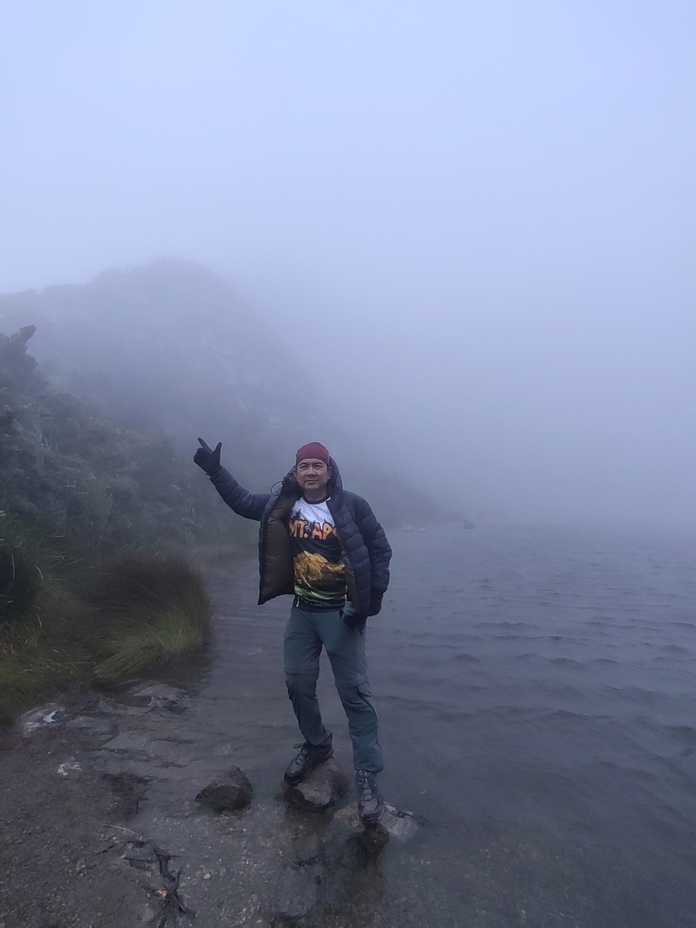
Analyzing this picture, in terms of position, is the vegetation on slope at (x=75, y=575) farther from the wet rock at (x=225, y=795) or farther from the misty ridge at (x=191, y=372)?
the misty ridge at (x=191, y=372)

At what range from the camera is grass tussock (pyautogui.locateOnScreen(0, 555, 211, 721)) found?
19.1 ft

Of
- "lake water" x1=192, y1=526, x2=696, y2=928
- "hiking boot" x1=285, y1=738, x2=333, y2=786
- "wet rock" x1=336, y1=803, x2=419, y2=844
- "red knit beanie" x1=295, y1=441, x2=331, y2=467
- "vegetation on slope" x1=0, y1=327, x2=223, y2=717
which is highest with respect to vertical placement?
"red knit beanie" x1=295, y1=441, x2=331, y2=467

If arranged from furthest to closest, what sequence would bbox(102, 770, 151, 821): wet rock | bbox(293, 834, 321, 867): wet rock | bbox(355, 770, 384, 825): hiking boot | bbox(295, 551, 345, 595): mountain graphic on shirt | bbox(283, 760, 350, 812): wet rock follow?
bbox(295, 551, 345, 595): mountain graphic on shirt < bbox(283, 760, 350, 812): wet rock < bbox(102, 770, 151, 821): wet rock < bbox(355, 770, 384, 825): hiking boot < bbox(293, 834, 321, 867): wet rock

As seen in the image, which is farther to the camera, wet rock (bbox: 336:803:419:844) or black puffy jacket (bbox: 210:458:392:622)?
black puffy jacket (bbox: 210:458:392:622)

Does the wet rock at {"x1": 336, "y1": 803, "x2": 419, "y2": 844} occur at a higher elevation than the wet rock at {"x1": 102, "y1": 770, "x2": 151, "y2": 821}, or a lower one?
higher

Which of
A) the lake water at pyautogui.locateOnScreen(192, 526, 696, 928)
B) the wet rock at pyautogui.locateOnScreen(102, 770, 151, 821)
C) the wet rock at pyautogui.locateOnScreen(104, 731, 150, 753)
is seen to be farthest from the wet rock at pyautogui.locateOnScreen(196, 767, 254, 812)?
the wet rock at pyautogui.locateOnScreen(104, 731, 150, 753)

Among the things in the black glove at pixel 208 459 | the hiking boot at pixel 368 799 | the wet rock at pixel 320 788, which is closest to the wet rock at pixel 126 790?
the wet rock at pixel 320 788

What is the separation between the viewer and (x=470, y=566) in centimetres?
1973

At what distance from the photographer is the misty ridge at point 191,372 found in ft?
104

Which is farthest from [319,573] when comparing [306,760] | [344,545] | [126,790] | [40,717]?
[40,717]

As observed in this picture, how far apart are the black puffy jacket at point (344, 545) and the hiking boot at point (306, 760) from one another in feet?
4.17

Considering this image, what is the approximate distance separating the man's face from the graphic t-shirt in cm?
16

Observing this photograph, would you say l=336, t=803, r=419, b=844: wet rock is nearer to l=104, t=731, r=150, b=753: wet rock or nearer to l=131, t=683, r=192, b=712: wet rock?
l=104, t=731, r=150, b=753: wet rock

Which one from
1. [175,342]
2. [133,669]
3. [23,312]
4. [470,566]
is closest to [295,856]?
[133,669]
